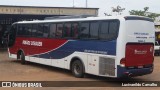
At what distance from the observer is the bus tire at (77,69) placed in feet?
53.2

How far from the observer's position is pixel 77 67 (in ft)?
54.7

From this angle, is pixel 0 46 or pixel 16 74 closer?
pixel 16 74

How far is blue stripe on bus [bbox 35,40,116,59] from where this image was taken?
14.5 meters

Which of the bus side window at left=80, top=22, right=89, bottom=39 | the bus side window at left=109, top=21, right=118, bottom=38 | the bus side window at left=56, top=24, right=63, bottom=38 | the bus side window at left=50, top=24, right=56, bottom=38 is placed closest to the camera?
the bus side window at left=109, top=21, right=118, bottom=38

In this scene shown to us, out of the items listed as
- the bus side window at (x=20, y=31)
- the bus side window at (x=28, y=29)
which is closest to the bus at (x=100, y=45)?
the bus side window at (x=28, y=29)

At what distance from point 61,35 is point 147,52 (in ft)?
16.0

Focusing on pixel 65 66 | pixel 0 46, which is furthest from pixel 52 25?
pixel 0 46

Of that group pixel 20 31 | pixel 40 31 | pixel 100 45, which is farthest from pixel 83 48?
pixel 20 31

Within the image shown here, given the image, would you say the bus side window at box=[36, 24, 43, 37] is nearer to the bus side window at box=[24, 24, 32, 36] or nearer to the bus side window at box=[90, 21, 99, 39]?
the bus side window at box=[24, 24, 32, 36]

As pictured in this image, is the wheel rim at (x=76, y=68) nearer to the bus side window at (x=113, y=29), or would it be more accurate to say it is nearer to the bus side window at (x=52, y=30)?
Answer: the bus side window at (x=52, y=30)

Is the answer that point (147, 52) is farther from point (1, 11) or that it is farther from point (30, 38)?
point (1, 11)

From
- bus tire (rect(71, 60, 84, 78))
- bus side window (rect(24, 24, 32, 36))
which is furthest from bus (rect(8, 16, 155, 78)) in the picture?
bus side window (rect(24, 24, 32, 36))

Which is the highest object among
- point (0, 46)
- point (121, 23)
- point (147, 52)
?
point (121, 23)

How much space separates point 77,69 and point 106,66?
93.8 inches
